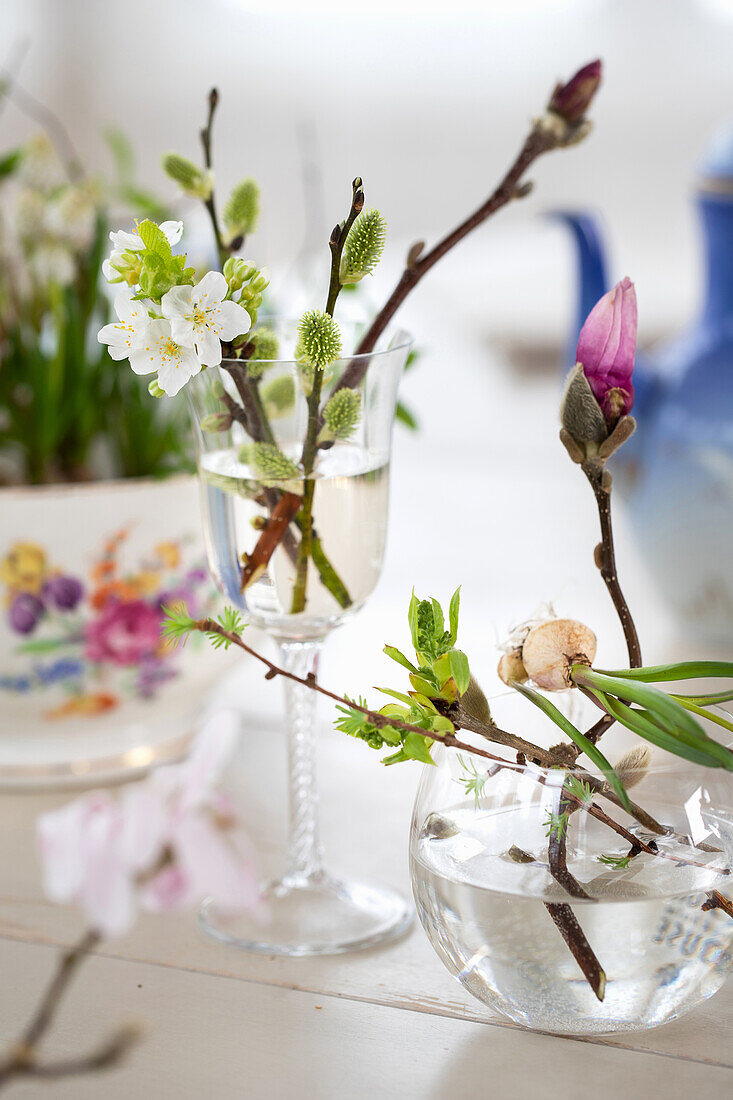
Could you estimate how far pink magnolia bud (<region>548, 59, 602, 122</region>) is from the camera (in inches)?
14.5

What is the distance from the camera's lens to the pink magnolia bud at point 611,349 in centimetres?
30

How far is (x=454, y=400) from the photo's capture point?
4.09 ft

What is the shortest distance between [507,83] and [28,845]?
1728 mm

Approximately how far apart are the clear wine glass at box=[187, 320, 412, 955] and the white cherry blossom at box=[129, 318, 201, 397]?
0.04 m

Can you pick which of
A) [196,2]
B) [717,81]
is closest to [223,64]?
[196,2]

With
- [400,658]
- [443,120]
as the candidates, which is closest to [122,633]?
[400,658]

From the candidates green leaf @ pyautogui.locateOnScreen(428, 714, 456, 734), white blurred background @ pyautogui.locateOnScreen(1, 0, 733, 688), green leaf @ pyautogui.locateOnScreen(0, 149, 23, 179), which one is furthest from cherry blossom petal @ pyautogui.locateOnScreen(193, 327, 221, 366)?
white blurred background @ pyautogui.locateOnScreen(1, 0, 733, 688)

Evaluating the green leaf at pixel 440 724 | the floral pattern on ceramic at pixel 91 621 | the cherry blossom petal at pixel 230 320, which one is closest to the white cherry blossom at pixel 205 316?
the cherry blossom petal at pixel 230 320

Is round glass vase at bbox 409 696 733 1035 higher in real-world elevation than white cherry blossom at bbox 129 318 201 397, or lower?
lower

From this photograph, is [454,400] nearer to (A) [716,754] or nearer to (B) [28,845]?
(B) [28,845]

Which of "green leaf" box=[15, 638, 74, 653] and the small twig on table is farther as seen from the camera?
"green leaf" box=[15, 638, 74, 653]

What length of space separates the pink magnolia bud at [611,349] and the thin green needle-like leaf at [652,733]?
0.23ft

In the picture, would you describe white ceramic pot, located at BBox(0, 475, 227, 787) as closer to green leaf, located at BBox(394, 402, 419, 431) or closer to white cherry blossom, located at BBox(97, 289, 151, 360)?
green leaf, located at BBox(394, 402, 419, 431)

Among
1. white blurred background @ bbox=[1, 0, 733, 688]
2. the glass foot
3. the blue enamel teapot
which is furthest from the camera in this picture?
white blurred background @ bbox=[1, 0, 733, 688]
